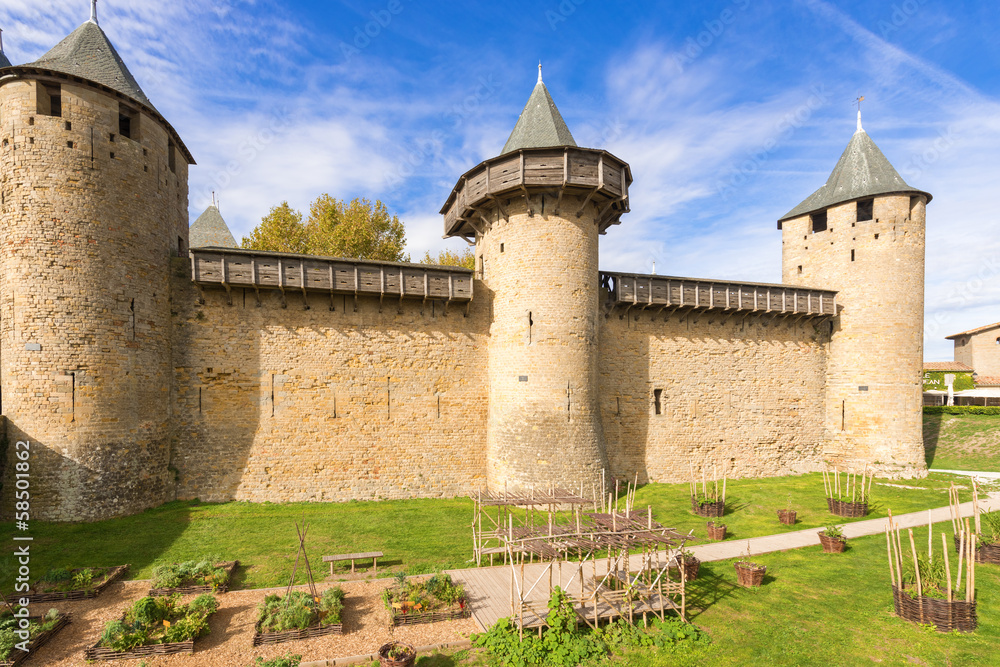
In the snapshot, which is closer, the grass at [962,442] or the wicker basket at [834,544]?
the wicker basket at [834,544]

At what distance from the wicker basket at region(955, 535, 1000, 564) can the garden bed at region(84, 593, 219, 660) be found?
17.0 meters

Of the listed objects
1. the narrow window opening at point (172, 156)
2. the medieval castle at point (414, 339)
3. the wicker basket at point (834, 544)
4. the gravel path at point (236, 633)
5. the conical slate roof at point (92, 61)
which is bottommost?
the wicker basket at point (834, 544)

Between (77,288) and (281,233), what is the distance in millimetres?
13918

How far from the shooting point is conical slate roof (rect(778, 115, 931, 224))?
19.7 metres

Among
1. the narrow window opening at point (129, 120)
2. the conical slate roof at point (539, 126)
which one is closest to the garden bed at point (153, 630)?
the narrow window opening at point (129, 120)

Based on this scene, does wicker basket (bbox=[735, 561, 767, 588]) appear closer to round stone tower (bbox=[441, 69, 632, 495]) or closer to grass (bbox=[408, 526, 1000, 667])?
grass (bbox=[408, 526, 1000, 667])

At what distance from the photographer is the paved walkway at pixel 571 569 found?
8508 mm

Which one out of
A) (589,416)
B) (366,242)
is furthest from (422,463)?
→ (366,242)

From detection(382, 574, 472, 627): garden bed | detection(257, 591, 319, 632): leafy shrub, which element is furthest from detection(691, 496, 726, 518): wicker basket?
detection(257, 591, 319, 632): leafy shrub

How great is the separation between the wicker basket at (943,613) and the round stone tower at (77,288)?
1857 cm

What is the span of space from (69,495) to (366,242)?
17371 mm

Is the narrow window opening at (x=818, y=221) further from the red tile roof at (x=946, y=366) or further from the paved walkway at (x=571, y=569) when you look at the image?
the red tile roof at (x=946, y=366)

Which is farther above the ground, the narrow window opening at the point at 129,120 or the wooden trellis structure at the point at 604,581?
the narrow window opening at the point at 129,120

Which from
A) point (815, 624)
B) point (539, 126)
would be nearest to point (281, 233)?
point (539, 126)
